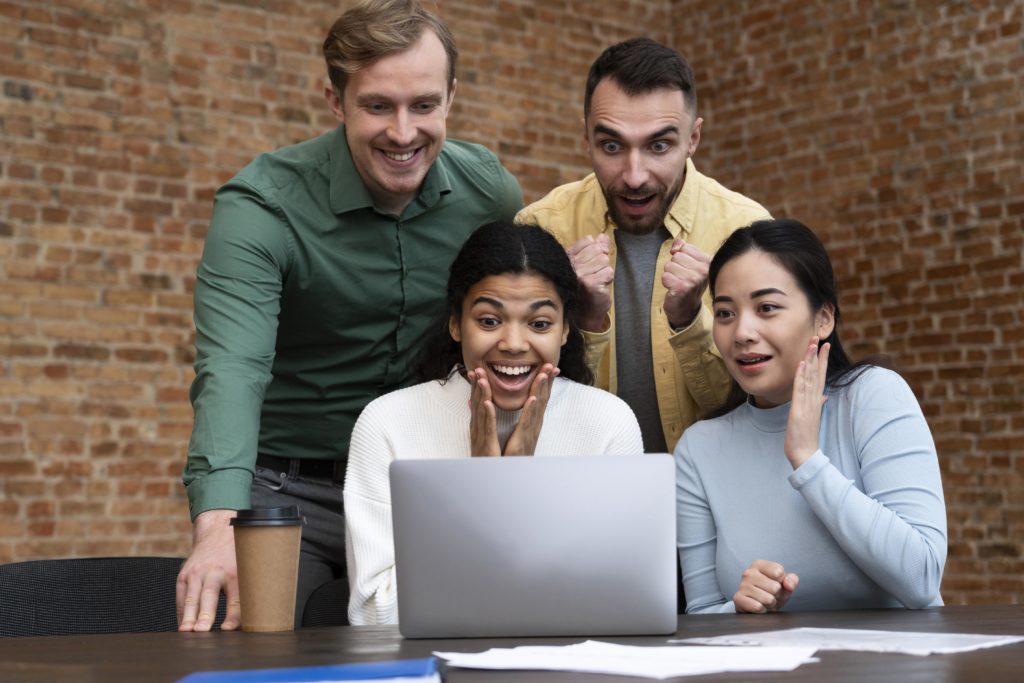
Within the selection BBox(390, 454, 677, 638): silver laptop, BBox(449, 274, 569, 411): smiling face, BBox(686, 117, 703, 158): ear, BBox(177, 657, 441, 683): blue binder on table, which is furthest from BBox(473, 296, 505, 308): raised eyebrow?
BBox(177, 657, 441, 683): blue binder on table

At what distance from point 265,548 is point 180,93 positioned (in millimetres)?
3747

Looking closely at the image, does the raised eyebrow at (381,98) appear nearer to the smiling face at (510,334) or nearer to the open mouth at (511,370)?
the smiling face at (510,334)

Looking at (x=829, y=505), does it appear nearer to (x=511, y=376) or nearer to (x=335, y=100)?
(x=511, y=376)

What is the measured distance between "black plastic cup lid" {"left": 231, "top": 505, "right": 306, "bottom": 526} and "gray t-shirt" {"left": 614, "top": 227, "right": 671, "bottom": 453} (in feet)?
3.92

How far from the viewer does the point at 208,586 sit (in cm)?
178

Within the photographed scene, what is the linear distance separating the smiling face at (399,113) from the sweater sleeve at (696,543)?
2.65 feet

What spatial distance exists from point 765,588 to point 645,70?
3.97 ft

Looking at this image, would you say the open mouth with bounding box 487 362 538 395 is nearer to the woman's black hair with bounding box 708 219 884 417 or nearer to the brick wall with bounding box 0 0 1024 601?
the woman's black hair with bounding box 708 219 884 417

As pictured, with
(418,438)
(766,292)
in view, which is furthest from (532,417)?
(766,292)

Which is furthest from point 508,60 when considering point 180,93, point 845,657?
point 845,657

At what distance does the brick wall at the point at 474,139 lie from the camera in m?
4.63

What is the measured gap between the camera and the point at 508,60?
604 cm

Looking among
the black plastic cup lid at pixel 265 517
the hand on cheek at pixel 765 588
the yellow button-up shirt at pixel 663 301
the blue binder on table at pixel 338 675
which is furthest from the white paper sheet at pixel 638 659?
the yellow button-up shirt at pixel 663 301

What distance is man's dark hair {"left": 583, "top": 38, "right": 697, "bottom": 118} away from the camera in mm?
2566
